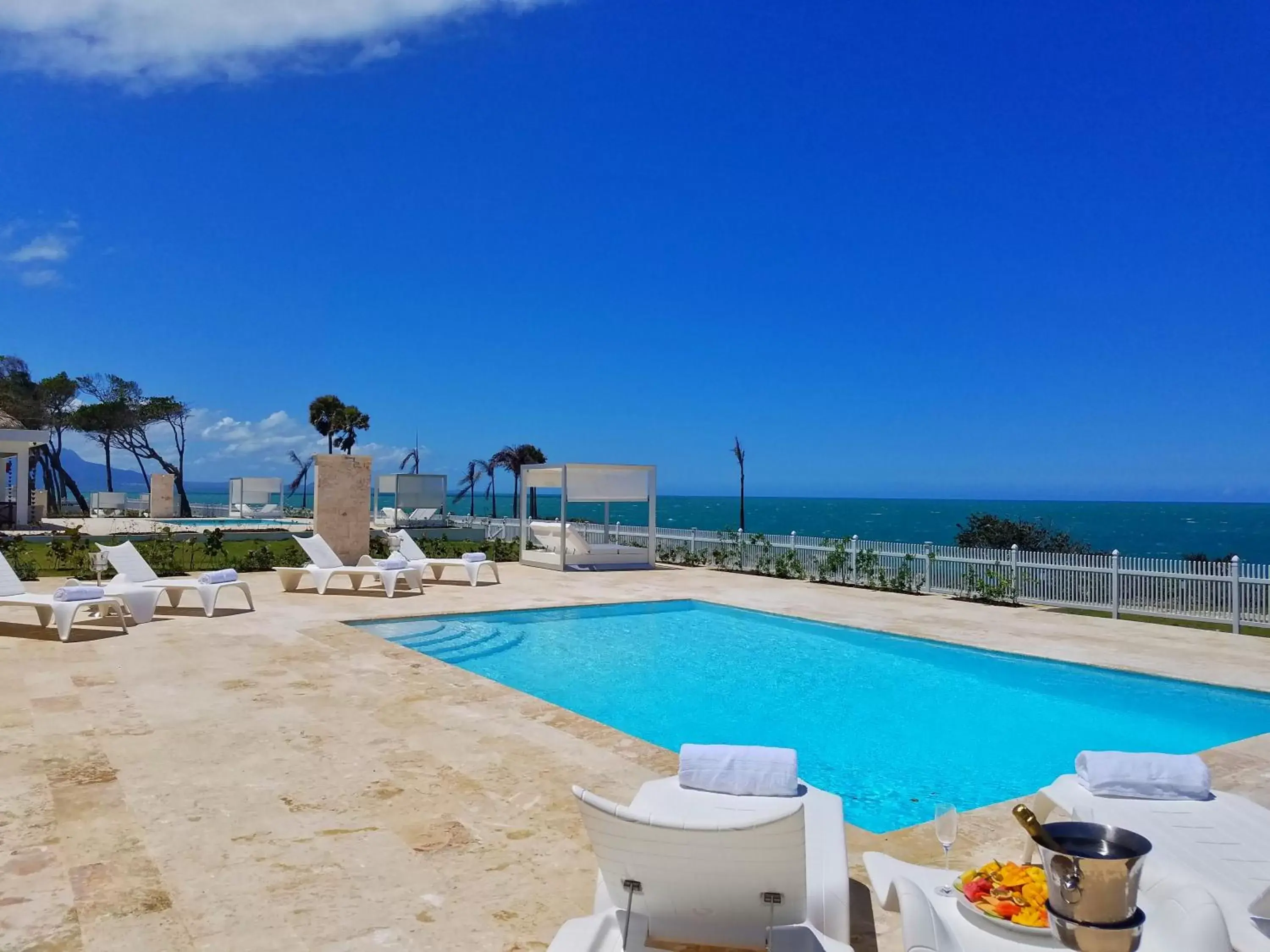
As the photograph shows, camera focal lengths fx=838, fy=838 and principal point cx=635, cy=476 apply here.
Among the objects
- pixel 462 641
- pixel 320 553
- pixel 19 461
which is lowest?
pixel 462 641

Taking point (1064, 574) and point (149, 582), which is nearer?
point (149, 582)

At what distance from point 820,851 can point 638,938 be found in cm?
78

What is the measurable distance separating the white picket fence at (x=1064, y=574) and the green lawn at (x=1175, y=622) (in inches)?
3.1

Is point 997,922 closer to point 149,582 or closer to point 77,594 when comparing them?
point 77,594

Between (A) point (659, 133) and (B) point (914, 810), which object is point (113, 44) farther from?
(B) point (914, 810)

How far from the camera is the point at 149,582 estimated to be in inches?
413

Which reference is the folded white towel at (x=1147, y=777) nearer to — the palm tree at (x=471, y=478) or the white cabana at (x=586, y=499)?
the white cabana at (x=586, y=499)

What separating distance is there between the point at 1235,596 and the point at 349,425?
32912 mm

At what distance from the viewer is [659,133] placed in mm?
22609

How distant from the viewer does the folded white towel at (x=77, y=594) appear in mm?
8711

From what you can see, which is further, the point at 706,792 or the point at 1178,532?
the point at 1178,532

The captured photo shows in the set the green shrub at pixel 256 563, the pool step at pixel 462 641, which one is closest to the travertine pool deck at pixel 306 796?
the pool step at pixel 462 641

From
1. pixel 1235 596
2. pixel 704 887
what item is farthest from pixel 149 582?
pixel 1235 596

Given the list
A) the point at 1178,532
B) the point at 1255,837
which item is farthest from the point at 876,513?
the point at 1255,837
